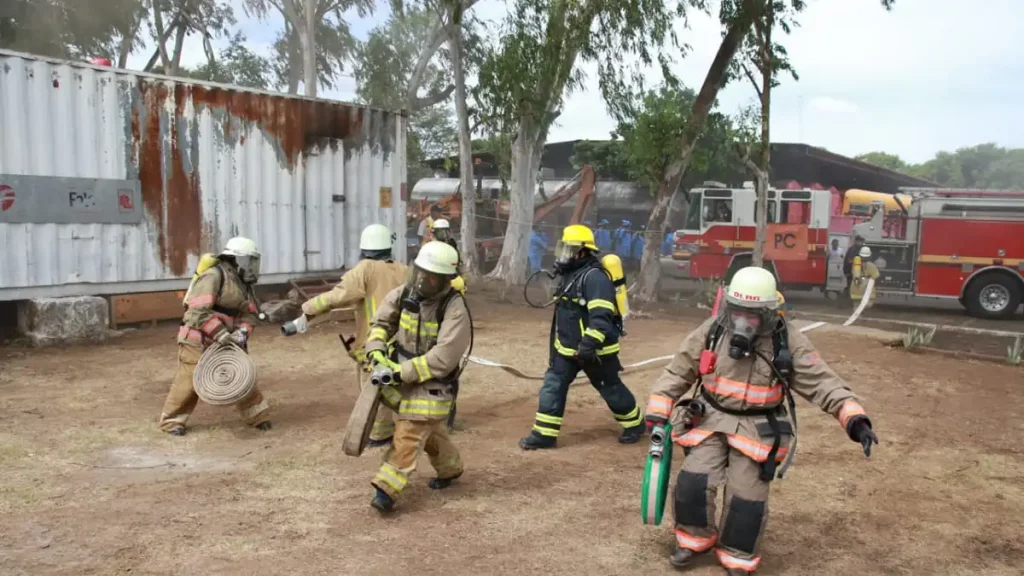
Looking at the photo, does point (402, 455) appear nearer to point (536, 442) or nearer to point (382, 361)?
point (382, 361)

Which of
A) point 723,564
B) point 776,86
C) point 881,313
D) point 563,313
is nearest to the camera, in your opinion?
point 723,564

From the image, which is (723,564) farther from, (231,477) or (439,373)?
(231,477)

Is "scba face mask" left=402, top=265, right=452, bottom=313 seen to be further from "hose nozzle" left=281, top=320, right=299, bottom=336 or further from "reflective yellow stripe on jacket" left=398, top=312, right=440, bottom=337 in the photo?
"hose nozzle" left=281, top=320, right=299, bottom=336

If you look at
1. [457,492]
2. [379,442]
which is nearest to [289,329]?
[379,442]

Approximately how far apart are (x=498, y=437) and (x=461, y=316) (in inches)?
81.8

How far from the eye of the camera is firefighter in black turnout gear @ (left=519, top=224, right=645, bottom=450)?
593 centimetres

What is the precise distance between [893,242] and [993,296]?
6.51ft

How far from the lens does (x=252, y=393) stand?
20.6 ft

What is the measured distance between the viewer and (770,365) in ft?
12.7

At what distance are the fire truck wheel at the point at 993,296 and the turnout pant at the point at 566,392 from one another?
11.9 metres

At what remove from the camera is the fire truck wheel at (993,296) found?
49.3 ft

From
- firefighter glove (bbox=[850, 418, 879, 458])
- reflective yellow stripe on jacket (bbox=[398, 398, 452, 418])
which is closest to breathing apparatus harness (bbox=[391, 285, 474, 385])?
reflective yellow stripe on jacket (bbox=[398, 398, 452, 418])

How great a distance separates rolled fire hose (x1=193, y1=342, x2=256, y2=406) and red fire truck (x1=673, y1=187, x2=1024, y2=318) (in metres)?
12.4

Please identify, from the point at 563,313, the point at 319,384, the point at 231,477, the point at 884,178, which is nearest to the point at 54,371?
the point at 319,384
